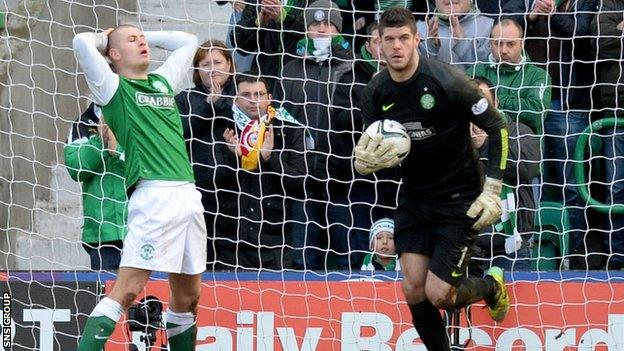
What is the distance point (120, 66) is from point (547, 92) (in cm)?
285

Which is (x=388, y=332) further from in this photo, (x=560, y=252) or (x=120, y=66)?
(x=120, y=66)

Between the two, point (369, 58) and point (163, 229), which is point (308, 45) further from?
point (163, 229)

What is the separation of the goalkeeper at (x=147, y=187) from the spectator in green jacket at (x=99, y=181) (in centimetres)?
130

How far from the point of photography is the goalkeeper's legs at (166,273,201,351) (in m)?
8.30

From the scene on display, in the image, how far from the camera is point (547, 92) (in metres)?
9.72

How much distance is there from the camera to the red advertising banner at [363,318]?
9281mm

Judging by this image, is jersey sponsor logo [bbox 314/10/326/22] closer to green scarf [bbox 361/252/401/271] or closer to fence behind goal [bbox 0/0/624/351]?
fence behind goal [bbox 0/0/624/351]

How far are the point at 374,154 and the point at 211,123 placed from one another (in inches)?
74.8

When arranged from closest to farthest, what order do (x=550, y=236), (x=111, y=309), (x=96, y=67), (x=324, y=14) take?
(x=111, y=309), (x=96, y=67), (x=550, y=236), (x=324, y=14)

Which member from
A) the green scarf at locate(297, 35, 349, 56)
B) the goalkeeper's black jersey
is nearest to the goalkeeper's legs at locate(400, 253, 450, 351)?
the goalkeeper's black jersey

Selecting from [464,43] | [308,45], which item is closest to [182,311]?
[308,45]

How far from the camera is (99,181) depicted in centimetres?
970

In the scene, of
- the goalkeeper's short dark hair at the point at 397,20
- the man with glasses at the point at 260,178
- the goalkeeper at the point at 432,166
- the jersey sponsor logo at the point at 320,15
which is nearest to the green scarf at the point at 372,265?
the man with glasses at the point at 260,178

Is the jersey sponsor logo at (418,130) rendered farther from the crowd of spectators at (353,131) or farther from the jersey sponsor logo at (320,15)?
the jersey sponsor logo at (320,15)
